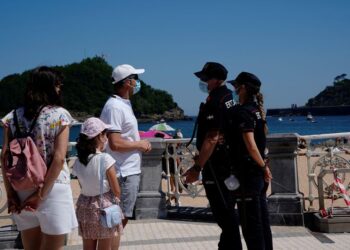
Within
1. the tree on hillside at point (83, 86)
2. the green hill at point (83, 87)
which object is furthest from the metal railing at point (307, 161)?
the tree on hillside at point (83, 86)

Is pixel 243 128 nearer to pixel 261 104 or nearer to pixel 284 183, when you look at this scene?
pixel 261 104

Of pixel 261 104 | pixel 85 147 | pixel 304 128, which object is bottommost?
pixel 304 128

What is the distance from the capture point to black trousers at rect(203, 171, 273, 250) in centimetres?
449

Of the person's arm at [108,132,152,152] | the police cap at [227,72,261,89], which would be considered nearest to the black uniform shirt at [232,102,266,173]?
the police cap at [227,72,261,89]

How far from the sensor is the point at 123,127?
441cm

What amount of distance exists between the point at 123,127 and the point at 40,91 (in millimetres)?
1078

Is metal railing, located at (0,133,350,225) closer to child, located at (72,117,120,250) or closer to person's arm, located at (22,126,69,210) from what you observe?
child, located at (72,117,120,250)

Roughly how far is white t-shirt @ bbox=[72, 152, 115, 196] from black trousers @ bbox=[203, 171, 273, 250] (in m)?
1.00

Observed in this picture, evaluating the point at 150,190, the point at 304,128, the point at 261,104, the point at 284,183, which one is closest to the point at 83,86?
the point at 304,128

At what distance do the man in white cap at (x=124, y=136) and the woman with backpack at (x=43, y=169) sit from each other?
0.86m

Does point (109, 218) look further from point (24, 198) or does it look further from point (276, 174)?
point (276, 174)

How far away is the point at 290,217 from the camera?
721cm

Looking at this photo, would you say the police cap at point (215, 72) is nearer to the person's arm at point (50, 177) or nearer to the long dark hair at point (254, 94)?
the long dark hair at point (254, 94)

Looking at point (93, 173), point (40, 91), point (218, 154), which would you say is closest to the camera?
point (40, 91)
